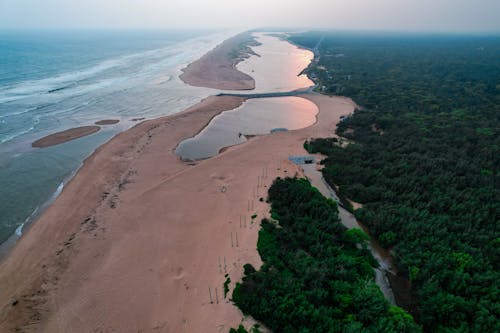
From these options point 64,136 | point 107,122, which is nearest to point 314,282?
point 64,136

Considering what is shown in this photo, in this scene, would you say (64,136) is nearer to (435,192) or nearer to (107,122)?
→ (107,122)

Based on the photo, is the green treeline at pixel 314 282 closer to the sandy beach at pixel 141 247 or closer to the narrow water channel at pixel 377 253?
the narrow water channel at pixel 377 253

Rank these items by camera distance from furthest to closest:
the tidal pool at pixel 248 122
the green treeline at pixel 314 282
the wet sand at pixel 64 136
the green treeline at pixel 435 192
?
1. the wet sand at pixel 64 136
2. the tidal pool at pixel 248 122
3. the green treeline at pixel 435 192
4. the green treeline at pixel 314 282

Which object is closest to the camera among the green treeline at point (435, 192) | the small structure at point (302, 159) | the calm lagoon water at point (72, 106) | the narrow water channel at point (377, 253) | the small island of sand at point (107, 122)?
the green treeline at point (435, 192)

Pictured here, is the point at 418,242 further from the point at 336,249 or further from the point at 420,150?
the point at 420,150

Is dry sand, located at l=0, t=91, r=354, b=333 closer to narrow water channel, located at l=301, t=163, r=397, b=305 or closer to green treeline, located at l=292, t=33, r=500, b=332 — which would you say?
narrow water channel, located at l=301, t=163, r=397, b=305

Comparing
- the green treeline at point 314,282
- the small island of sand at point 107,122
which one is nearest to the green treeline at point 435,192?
the green treeline at point 314,282
